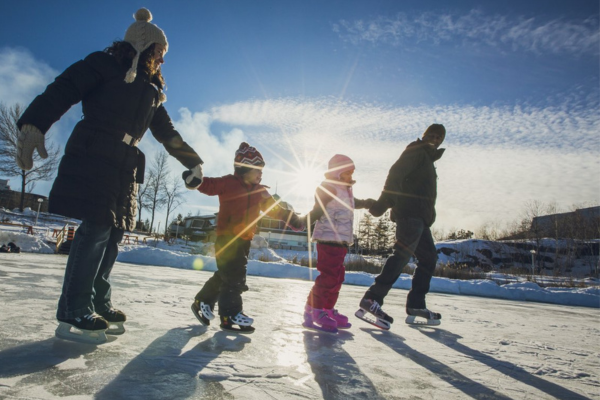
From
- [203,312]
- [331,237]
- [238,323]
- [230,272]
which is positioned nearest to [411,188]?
[331,237]

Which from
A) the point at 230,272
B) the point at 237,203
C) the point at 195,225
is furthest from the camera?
the point at 195,225

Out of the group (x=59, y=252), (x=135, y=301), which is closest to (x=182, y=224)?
(x=59, y=252)

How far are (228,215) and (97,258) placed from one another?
85cm

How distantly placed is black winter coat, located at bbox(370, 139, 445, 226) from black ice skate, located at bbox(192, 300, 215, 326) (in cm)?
164

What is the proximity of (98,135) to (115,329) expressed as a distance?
39.3 inches

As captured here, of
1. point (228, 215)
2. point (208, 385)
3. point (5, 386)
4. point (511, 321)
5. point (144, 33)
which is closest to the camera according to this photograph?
point (5, 386)

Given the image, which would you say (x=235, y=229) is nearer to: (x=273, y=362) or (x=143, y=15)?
(x=273, y=362)

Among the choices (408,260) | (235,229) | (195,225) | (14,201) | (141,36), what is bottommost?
(408,260)

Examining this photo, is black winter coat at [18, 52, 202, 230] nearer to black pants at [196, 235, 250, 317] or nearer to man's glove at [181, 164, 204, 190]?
man's glove at [181, 164, 204, 190]

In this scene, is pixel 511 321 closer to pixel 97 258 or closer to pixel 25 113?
pixel 97 258

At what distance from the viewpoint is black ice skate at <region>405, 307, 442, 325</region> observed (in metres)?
3.00

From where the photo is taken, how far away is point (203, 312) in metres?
2.27

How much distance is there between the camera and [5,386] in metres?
0.98

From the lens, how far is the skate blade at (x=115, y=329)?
177 cm
